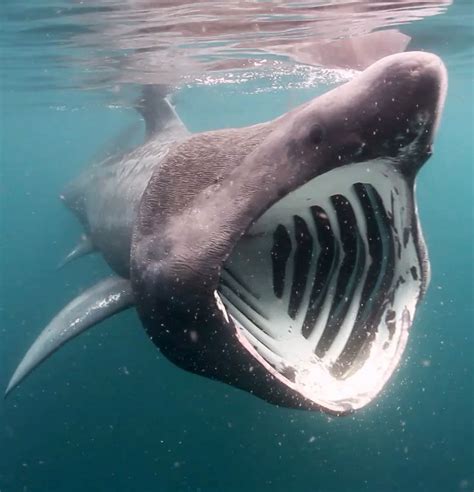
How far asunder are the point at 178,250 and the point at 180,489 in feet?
38.1

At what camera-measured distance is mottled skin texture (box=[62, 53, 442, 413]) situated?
232 cm

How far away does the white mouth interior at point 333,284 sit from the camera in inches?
105

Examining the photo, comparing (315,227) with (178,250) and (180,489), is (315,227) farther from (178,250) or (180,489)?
(180,489)

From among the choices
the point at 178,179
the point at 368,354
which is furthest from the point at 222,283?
the point at 368,354

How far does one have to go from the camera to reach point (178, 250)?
2590 millimetres

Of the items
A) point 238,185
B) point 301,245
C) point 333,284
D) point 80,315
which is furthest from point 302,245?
point 80,315

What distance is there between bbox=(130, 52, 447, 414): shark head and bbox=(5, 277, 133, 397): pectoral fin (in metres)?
2.65

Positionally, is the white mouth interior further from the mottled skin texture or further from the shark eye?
the shark eye

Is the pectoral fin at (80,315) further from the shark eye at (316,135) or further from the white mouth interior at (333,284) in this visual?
the shark eye at (316,135)

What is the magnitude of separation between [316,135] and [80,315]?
4410 millimetres

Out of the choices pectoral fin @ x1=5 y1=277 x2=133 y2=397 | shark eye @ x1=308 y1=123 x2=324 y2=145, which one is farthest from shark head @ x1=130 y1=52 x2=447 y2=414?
pectoral fin @ x1=5 y1=277 x2=133 y2=397

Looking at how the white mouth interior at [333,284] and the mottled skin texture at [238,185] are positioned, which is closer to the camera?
the mottled skin texture at [238,185]

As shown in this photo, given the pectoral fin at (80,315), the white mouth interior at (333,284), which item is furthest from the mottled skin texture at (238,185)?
the pectoral fin at (80,315)

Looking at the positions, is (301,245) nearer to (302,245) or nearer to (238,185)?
(302,245)
